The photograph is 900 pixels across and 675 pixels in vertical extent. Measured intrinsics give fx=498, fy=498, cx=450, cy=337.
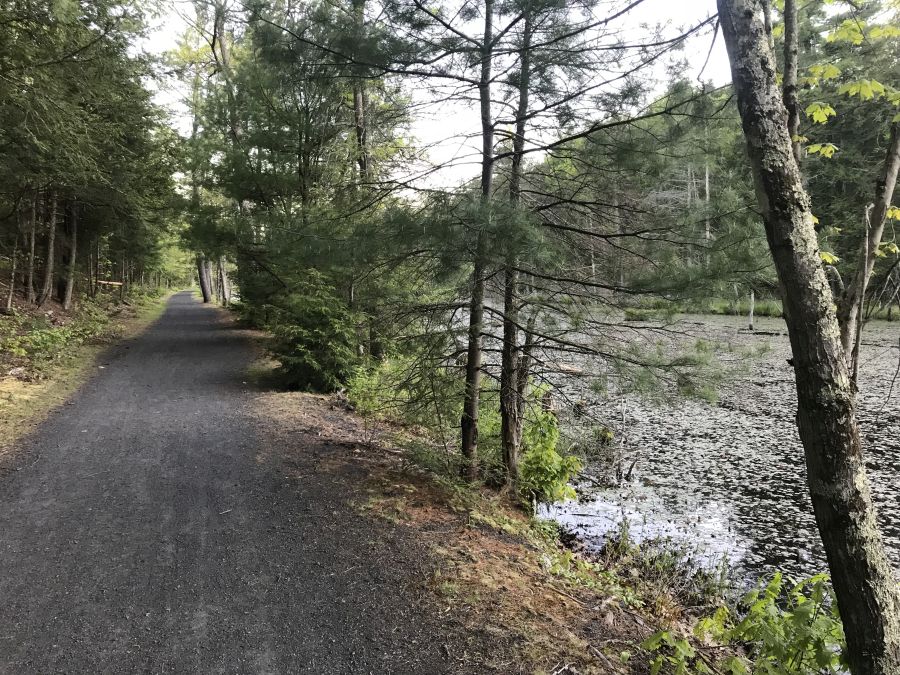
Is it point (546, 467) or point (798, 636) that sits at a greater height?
point (798, 636)

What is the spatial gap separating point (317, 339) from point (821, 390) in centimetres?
742

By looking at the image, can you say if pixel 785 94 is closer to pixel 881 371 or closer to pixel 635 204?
pixel 635 204

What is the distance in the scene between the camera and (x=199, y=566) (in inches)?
137

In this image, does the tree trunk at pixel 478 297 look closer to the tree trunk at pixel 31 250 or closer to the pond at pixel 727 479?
the pond at pixel 727 479

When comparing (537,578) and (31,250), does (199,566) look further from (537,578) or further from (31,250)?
(31,250)

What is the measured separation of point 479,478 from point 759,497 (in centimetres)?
401

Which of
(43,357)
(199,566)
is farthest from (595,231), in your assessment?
(43,357)

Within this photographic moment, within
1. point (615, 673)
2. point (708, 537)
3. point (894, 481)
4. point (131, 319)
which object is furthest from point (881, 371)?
point (131, 319)

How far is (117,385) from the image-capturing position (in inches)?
338

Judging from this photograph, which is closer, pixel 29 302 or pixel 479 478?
pixel 479 478

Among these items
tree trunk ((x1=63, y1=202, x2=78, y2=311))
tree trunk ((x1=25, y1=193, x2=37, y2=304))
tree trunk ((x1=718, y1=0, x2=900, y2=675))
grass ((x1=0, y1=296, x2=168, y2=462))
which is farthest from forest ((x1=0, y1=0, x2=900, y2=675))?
tree trunk ((x1=63, y1=202, x2=78, y2=311))

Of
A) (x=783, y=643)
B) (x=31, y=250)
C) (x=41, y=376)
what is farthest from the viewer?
(x=31, y=250)

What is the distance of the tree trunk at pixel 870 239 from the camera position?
3.51 metres

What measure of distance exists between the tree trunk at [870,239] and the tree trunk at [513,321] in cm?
248
